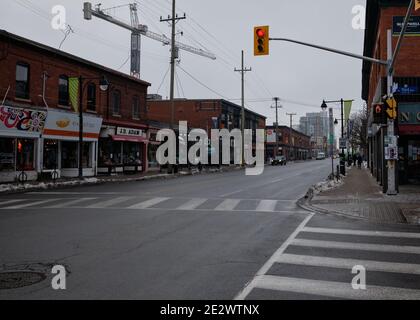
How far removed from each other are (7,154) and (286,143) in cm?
9482

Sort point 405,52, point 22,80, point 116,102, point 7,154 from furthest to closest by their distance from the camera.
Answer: point 116,102 < point 22,80 < point 7,154 < point 405,52

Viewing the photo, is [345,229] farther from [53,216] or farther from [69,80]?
[69,80]

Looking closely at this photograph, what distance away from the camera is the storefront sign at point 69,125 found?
2772cm

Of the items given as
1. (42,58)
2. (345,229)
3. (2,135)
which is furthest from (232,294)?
(42,58)

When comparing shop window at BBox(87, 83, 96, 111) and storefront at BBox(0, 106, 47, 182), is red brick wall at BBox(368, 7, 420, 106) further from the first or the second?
shop window at BBox(87, 83, 96, 111)

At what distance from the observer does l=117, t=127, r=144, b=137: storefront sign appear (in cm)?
3528

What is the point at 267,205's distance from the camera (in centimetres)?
1520

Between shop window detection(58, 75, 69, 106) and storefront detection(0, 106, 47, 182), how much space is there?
2463 mm

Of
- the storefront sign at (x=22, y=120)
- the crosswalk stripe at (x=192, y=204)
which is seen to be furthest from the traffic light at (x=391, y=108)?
the storefront sign at (x=22, y=120)

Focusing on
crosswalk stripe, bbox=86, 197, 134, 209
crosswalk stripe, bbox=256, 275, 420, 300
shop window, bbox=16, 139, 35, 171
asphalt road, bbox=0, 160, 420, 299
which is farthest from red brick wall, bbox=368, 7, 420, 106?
shop window, bbox=16, 139, 35, 171

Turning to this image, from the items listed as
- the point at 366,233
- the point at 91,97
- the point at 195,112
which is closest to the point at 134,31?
the point at 195,112

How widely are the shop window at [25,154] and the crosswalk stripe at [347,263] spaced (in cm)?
2193

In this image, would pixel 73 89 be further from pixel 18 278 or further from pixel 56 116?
pixel 18 278
